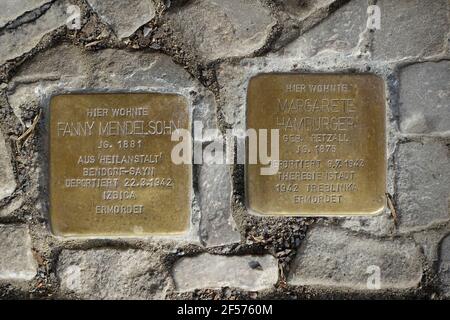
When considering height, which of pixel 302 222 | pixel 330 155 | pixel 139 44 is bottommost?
pixel 302 222

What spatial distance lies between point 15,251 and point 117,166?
473 millimetres

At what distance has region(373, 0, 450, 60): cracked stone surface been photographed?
1531 mm

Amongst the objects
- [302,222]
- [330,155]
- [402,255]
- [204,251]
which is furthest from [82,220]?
[402,255]

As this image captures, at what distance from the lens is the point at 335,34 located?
1.54 m

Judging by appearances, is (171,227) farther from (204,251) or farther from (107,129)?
(107,129)

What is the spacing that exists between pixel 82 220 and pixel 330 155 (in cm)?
86

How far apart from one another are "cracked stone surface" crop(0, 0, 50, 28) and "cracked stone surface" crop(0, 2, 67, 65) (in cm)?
4

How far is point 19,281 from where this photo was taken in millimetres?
1591

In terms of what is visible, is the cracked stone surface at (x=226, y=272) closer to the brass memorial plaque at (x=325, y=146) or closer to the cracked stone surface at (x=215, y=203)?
the cracked stone surface at (x=215, y=203)

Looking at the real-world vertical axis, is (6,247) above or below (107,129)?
below

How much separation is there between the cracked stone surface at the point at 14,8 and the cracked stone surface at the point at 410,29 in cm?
117

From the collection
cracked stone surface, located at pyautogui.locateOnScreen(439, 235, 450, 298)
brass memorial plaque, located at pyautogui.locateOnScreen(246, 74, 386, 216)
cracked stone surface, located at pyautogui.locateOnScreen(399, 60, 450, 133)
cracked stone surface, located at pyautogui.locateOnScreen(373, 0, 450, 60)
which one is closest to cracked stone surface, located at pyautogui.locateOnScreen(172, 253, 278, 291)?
brass memorial plaque, located at pyautogui.locateOnScreen(246, 74, 386, 216)

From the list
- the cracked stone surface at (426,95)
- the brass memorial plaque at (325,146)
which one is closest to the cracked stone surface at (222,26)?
the brass memorial plaque at (325,146)

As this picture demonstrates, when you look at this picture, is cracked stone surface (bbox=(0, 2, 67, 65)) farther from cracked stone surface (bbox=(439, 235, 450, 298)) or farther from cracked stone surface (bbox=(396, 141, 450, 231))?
cracked stone surface (bbox=(439, 235, 450, 298))
